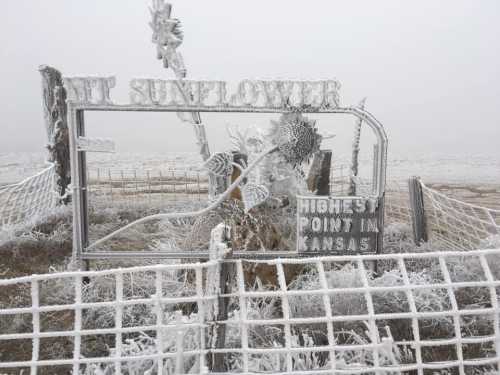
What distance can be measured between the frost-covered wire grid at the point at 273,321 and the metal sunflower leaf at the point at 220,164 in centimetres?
94

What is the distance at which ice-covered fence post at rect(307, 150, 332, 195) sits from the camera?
5.02 metres

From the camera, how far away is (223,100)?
10.9 feet

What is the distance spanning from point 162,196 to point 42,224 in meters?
2.09

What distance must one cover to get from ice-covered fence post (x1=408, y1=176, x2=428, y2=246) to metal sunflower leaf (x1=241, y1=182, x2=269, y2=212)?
2.33 m

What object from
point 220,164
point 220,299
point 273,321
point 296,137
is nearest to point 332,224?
point 296,137

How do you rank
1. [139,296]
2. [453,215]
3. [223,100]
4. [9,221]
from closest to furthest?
[223,100] → [139,296] → [453,215] → [9,221]

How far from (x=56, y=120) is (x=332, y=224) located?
544cm

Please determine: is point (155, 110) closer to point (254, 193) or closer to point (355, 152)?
point (254, 193)

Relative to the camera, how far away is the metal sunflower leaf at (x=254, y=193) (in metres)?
3.67

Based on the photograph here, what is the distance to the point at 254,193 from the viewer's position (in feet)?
12.1

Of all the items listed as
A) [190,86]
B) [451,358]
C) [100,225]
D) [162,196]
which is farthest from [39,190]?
[451,358]

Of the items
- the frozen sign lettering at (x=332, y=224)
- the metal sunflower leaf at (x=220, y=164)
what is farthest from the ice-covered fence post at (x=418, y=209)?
the metal sunflower leaf at (x=220, y=164)

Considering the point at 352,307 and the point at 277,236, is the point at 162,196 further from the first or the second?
the point at 352,307

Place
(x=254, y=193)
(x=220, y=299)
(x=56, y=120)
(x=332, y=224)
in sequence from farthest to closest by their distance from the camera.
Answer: (x=56, y=120) → (x=254, y=193) → (x=332, y=224) → (x=220, y=299)
